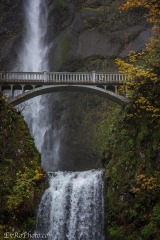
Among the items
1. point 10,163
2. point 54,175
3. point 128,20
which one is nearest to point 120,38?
point 128,20

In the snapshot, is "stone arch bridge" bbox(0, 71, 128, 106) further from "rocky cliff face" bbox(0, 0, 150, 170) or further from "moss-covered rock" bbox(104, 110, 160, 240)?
"rocky cliff face" bbox(0, 0, 150, 170)

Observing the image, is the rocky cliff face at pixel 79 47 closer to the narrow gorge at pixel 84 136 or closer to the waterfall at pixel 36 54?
the narrow gorge at pixel 84 136

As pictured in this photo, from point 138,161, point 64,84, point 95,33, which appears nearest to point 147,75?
point 138,161

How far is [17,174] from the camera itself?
18.8 metres

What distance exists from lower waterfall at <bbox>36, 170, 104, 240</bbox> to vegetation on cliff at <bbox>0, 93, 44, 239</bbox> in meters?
0.74

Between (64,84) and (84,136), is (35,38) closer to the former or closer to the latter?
(84,136)

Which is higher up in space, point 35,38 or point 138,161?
point 35,38

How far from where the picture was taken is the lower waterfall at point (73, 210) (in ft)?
60.2

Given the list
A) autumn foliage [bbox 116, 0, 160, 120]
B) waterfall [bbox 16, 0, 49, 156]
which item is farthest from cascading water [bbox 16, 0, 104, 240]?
waterfall [bbox 16, 0, 49, 156]

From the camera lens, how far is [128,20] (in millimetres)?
36969

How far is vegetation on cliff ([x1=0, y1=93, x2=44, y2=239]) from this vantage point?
17.8 m

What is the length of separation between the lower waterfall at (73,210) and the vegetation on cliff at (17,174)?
737 millimetres

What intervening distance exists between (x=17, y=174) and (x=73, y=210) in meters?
3.65

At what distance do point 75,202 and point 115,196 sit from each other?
2.80 meters
